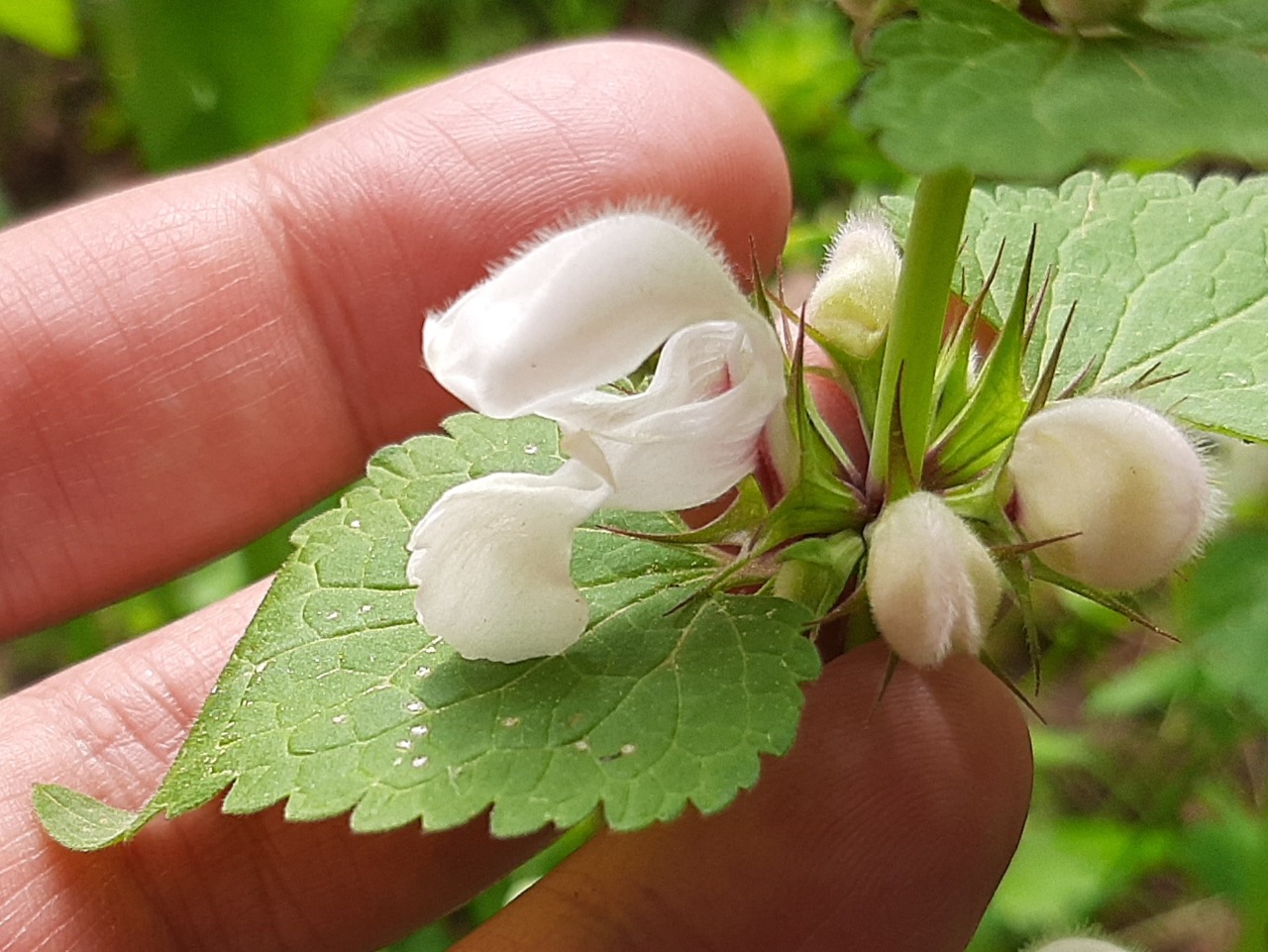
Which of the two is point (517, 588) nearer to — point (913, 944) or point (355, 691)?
point (355, 691)

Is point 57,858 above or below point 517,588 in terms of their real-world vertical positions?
below

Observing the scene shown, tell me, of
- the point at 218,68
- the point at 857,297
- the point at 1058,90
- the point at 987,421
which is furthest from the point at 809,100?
the point at 1058,90

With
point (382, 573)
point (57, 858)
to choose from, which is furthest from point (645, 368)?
point (57, 858)

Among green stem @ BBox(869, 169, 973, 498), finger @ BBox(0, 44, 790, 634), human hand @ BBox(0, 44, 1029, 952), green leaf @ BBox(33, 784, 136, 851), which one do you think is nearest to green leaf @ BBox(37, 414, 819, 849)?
green leaf @ BBox(33, 784, 136, 851)

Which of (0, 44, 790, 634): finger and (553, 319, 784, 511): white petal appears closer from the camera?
(553, 319, 784, 511): white petal

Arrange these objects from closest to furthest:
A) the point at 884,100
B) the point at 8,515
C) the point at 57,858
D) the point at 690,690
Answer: the point at 884,100 < the point at 690,690 < the point at 57,858 < the point at 8,515

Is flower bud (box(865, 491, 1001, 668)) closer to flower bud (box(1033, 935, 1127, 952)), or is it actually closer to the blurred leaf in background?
flower bud (box(1033, 935, 1127, 952))

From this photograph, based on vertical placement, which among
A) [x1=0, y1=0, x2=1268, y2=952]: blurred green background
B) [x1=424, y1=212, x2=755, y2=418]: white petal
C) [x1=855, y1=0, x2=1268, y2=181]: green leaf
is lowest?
[x1=0, y1=0, x2=1268, y2=952]: blurred green background
